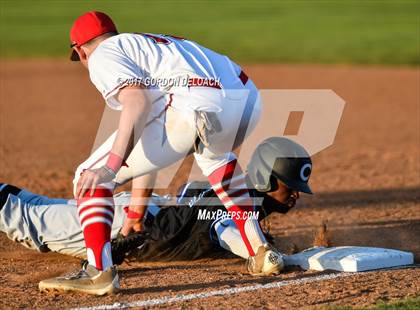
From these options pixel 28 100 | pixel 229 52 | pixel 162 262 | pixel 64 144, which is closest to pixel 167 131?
pixel 162 262

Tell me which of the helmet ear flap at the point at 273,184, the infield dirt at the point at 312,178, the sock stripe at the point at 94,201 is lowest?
the infield dirt at the point at 312,178

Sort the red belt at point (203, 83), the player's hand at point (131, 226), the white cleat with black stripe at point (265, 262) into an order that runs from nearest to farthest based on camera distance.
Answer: the red belt at point (203, 83), the white cleat with black stripe at point (265, 262), the player's hand at point (131, 226)

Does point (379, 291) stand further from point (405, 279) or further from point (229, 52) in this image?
point (229, 52)

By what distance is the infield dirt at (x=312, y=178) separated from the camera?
4.88 m

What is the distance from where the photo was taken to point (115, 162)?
4.67 meters

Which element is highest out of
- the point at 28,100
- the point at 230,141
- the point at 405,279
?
the point at 230,141

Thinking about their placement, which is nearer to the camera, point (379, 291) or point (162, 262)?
point (379, 291)

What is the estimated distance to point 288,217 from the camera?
7.21 m

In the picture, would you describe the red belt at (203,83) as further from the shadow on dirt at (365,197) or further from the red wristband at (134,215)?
the shadow on dirt at (365,197)

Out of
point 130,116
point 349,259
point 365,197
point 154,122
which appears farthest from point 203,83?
point 365,197

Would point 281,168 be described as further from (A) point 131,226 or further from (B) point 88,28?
(B) point 88,28

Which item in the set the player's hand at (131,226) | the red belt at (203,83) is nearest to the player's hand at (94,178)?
the red belt at (203,83)

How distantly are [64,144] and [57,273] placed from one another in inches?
225

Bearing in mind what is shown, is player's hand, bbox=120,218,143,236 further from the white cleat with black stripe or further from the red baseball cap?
the red baseball cap
